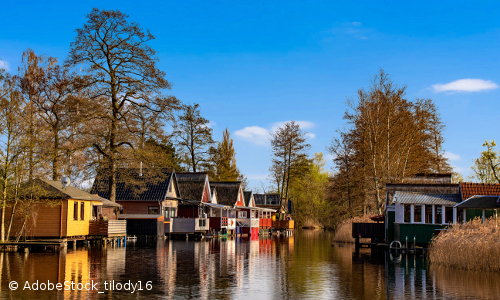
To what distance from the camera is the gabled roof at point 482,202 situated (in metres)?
28.0

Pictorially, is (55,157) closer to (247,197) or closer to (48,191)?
(48,191)

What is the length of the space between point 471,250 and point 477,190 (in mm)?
12223

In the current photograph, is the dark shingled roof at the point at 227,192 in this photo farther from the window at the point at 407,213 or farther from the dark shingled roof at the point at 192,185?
the window at the point at 407,213

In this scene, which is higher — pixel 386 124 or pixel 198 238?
pixel 386 124

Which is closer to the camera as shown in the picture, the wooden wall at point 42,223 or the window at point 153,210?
the wooden wall at point 42,223

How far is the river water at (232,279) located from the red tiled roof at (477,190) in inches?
353

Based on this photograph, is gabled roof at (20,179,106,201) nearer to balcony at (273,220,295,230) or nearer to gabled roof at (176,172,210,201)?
gabled roof at (176,172,210,201)

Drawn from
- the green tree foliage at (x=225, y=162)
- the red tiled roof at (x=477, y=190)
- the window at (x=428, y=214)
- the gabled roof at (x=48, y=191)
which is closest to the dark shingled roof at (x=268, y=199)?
the green tree foliage at (x=225, y=162)

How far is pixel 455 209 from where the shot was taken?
30234mm

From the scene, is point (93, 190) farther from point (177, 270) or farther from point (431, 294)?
point (431, 294)

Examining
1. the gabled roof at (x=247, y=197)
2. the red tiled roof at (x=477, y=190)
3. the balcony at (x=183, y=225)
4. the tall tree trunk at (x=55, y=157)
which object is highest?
the tall tree trunk at (x=55, y=157)

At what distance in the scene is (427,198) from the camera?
103 ft

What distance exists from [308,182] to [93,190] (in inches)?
2099

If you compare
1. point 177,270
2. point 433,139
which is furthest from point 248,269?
point 433,139
